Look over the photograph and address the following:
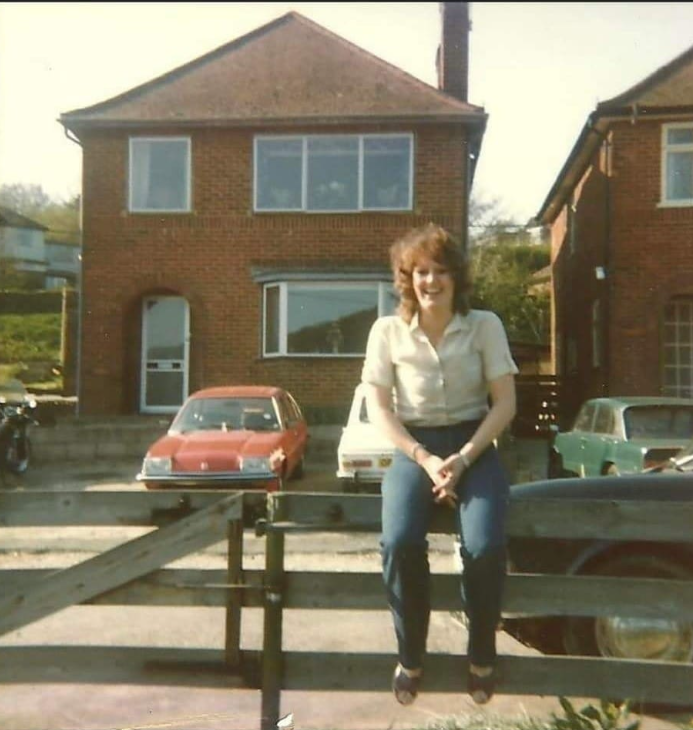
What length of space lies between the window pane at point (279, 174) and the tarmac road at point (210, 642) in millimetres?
6481

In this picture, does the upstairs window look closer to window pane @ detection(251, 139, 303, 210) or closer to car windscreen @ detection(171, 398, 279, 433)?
car windscreen @ detection(171, 398, 279, 433)

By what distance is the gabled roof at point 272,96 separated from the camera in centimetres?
1338

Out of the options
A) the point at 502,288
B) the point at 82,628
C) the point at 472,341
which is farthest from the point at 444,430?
the point at 502,288

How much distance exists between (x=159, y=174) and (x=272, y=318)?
3.05 meters

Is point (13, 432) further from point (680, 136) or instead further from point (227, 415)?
point (680, 136)

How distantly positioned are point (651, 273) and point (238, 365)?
6705 mm

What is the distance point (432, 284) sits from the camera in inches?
138

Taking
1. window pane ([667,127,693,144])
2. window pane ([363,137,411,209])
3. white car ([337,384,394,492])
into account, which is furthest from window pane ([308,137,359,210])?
window pane ([667,127,693,144])

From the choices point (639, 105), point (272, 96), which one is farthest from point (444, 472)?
point (272, 96)

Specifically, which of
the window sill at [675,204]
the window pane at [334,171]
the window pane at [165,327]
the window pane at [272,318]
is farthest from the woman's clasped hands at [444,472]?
the window pane at [334,171]

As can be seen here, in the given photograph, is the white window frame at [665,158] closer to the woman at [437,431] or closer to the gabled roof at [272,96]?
the woman at [437,431]

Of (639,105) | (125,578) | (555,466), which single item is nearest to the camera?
(125,578)

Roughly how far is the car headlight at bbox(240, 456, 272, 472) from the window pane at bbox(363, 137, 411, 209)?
27.2 feet

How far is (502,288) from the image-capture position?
797 centimetres
